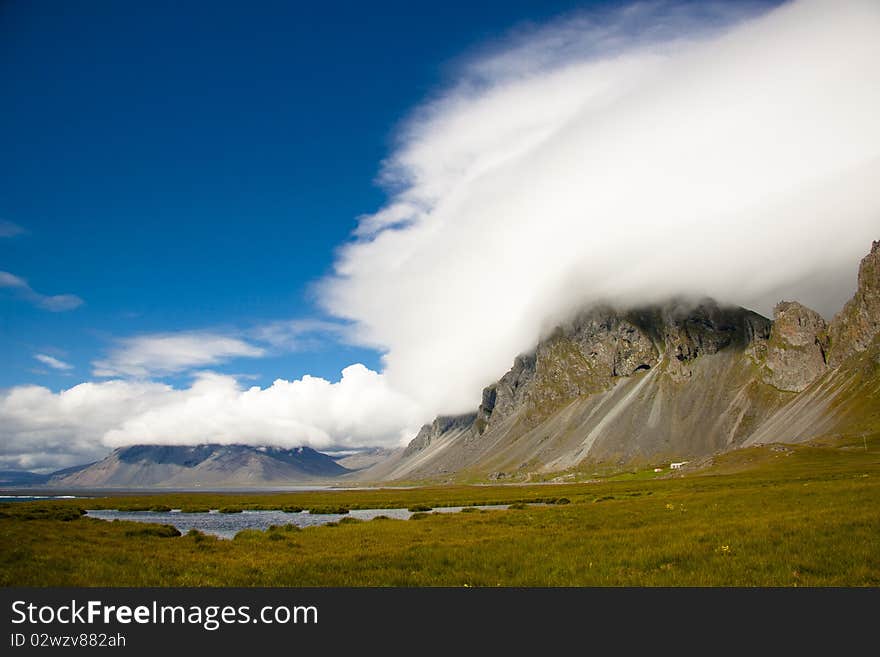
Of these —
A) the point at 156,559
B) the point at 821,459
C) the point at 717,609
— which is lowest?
the point at 821,459

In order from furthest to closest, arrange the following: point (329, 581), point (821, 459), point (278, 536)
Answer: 1. point (821, 459)
2. point (278, 536)
3. point (329, 581)

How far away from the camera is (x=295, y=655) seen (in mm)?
12680

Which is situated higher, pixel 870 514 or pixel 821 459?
pixel 870 514

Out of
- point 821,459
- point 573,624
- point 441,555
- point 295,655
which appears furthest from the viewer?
point 821,459

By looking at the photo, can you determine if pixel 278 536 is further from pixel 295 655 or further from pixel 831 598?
pixel 831 598

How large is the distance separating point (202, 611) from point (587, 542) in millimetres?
20288

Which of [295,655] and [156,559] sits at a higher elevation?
[295,655]

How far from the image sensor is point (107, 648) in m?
13.3

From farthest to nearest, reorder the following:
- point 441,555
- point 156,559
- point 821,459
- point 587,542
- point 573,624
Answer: point 821,459, point 156,559, point 587,542, point 441,555, point 573,624

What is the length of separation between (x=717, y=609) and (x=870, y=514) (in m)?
20.0

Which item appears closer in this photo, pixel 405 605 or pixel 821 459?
pixel 405 605

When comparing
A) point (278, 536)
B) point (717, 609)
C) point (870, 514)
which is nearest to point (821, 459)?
point (870, 514)

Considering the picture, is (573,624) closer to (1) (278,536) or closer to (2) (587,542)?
(2) (587,542)

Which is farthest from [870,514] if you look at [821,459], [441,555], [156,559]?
[821,459]
